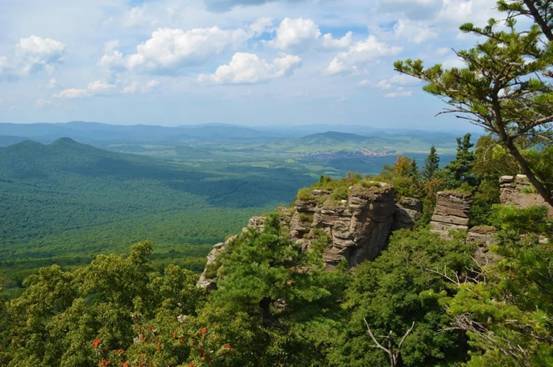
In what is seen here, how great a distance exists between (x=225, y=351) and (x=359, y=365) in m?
6.36

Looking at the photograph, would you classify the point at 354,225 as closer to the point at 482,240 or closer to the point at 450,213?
the point at 450,213

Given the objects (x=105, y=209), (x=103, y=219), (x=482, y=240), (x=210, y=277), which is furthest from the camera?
(x=105, y=209)

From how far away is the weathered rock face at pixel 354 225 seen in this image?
2436 cm

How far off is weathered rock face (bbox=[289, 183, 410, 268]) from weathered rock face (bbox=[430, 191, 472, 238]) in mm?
2341

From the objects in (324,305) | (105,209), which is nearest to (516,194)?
(324,305)

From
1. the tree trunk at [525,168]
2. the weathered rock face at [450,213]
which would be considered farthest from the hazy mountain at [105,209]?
the tree trunk at [525,168]

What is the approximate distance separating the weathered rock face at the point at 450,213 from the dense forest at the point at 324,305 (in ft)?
3.35

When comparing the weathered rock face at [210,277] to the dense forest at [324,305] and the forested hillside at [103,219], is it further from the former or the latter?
the forested hillside at [103,219]

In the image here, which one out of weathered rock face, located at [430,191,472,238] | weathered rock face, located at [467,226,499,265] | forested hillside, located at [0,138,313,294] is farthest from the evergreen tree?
forested hillside, located at [0,138,313,294]

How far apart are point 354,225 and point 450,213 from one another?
5.83 m

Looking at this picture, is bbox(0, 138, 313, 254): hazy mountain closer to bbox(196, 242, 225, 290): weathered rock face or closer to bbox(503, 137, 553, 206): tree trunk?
bbox(196, 242, 225, 290): weathered rock face

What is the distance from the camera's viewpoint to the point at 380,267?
2041 centimetres

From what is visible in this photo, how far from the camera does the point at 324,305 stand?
19.7m

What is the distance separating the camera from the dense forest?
9.78 metres
